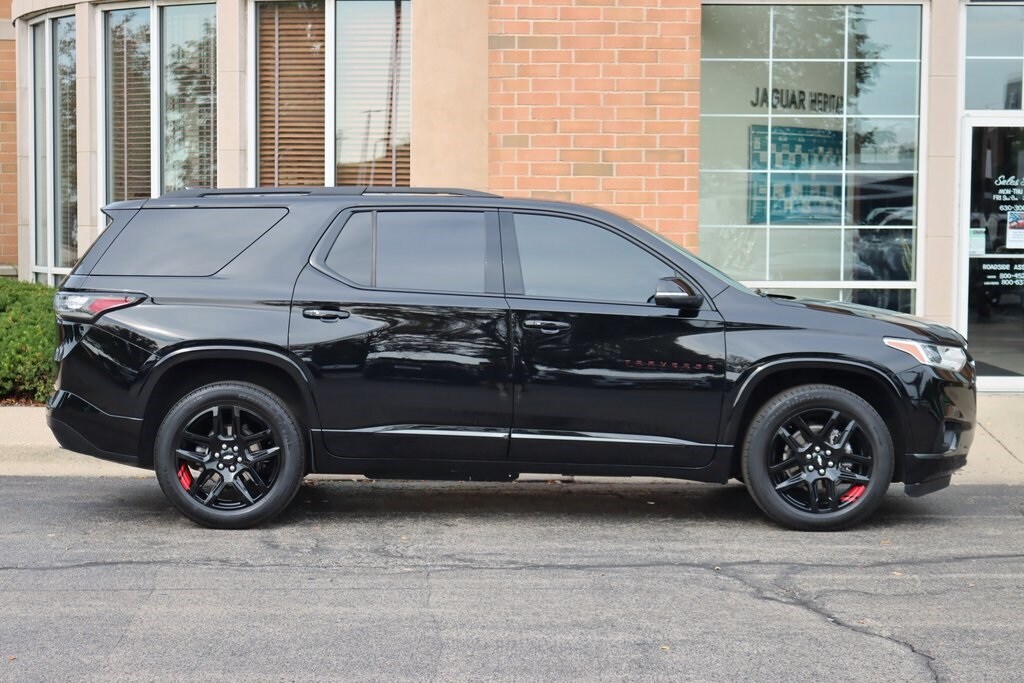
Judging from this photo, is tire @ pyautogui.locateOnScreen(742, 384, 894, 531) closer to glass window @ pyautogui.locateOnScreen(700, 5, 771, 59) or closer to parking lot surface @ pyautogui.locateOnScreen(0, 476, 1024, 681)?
parking lot surface @ pyautogui.locateOnScreen(0, 476, 1024, 681)

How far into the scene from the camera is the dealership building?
1178 cm

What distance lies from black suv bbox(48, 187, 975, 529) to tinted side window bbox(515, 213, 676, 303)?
0.01 metres

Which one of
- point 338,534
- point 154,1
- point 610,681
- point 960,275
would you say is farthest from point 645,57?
point 610,681

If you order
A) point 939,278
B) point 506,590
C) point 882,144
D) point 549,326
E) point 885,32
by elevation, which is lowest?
point 506,590

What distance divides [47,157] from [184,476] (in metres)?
9.09

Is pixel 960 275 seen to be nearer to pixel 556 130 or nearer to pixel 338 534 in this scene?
pixel 556 130

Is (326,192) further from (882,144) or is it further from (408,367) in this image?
(882,144)

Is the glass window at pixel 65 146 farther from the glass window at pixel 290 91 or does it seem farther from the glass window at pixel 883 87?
the glass window at pixel 883 87

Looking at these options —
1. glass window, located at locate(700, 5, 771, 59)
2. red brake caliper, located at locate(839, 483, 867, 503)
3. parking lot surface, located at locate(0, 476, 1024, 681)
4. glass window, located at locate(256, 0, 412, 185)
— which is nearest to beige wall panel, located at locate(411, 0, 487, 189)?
glass window, located at locate(256, 0, 412, 185)

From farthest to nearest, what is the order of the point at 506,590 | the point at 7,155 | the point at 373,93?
the point at 7,155 < the point at 373,93 < the point at 506,590

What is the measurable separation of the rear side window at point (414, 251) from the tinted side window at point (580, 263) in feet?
0.84

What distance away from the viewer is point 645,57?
1176cm

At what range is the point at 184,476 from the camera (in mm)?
6898

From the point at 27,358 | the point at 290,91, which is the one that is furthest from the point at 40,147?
the point at 27,358
